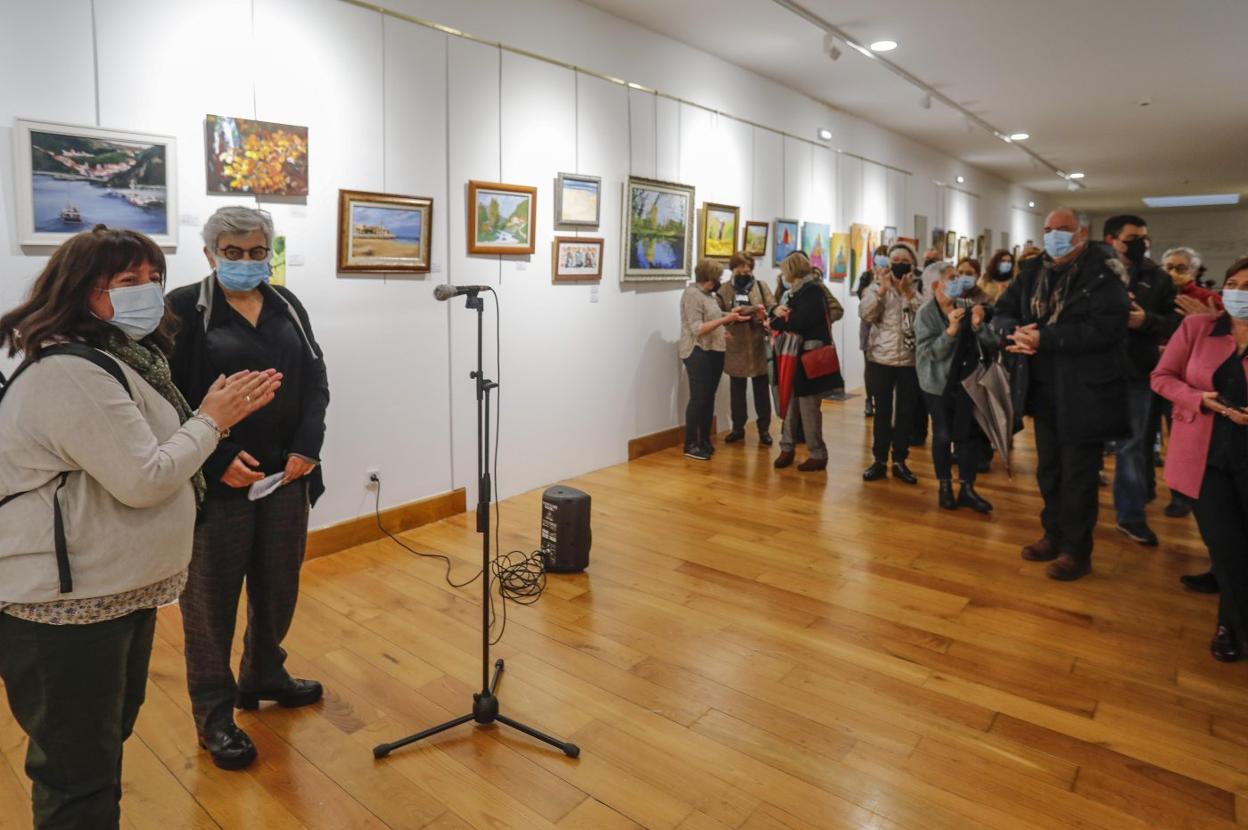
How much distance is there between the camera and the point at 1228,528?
311 cm

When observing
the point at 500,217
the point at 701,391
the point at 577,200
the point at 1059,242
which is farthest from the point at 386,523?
the point at 1059,242

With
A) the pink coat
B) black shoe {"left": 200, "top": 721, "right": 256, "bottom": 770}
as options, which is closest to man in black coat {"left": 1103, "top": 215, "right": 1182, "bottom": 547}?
the pink coat

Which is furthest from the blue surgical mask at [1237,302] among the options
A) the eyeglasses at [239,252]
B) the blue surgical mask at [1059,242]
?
the eyeglasses at [239,252]

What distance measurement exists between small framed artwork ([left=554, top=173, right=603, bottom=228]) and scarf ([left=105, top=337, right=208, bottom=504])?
4027mm

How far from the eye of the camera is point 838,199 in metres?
9.49

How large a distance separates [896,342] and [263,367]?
4395 millimetres

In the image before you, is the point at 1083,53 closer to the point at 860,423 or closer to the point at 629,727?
the point at 860,423

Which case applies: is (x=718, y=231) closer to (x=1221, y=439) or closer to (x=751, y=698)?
(x=1221, y=439)

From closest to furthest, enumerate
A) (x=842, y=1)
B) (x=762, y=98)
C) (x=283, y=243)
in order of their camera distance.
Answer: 1. (x=283, y=243)
2. (x=842, y=1)
3. (x=762, y=98)

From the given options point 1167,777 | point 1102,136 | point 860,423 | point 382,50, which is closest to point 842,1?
point 382,50

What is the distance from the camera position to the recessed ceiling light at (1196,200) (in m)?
18.1

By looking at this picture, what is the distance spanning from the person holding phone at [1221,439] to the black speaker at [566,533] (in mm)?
2617

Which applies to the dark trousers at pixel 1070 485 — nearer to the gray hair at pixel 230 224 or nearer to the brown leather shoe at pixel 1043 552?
the brown leather shoe at pixel 1043 552

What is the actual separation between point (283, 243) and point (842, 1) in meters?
A: 4.33
